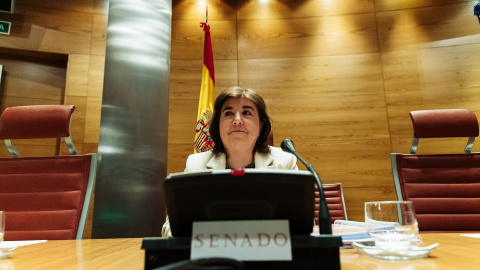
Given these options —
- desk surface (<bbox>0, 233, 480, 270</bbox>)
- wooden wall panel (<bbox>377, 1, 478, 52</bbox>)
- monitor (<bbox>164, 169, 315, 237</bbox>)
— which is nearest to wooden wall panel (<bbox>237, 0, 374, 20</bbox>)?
wooden wall panel (<bbox>377, 1, 478, 52</bbox>)

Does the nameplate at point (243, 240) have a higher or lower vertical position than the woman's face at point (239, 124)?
lower

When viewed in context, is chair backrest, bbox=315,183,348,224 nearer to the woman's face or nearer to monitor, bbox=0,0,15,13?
the woman's face

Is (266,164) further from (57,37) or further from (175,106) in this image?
(57,37)

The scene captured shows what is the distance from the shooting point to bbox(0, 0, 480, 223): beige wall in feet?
12.0

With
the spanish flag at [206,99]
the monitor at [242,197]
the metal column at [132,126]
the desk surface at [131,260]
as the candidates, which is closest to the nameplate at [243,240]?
the monitor at [242,197]

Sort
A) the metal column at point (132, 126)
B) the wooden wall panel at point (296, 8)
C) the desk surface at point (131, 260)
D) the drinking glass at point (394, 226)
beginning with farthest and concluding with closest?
the wooden wall panel at point (296, 8)
the metal column at point (132, 126)
the drinking glass at point (394, 226)
the desk surface at point (131, 260)

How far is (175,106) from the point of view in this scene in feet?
12.6

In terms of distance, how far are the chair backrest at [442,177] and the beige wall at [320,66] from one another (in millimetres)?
1768

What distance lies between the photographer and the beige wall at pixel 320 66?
3.66 m

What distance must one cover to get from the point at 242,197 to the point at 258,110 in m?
1.37

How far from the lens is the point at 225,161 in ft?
5.78

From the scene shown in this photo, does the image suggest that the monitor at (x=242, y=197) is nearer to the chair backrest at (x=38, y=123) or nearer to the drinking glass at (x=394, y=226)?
the drinking glass at (x=394, y=226)

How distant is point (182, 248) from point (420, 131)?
1.80 metres

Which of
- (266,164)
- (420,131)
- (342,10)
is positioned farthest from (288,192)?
(342,10)
